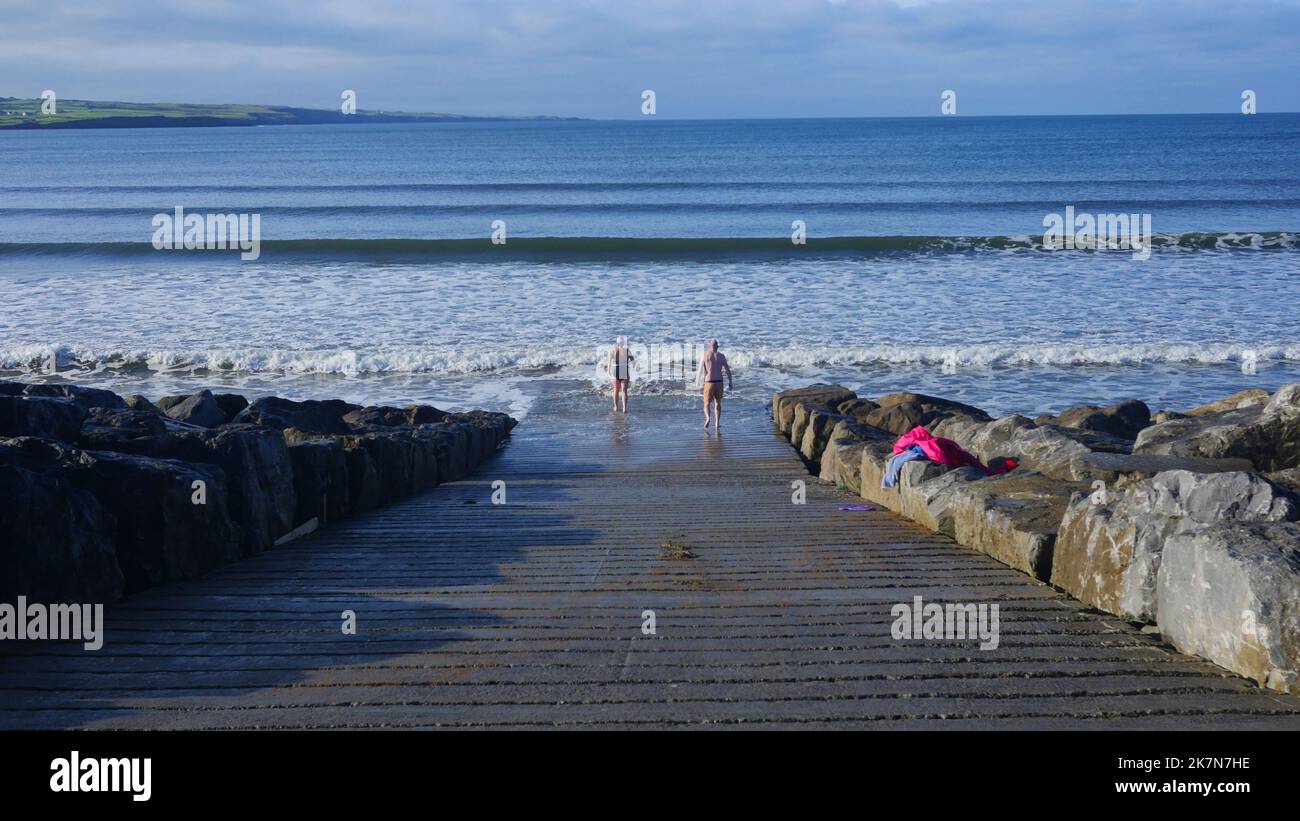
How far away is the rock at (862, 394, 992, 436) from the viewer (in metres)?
14.7

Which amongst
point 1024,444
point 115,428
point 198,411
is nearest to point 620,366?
point 198,411

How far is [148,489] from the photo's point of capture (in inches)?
279

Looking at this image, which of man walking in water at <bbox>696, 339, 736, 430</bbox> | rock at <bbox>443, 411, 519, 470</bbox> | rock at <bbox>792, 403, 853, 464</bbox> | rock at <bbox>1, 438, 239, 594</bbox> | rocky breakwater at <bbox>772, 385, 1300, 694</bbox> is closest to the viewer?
rocky breakwater at <bbox>772, 385, 1300, 694</bbox>

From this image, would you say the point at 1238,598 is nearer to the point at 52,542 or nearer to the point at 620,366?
the point at 52,542

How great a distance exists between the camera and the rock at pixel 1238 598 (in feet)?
16.0

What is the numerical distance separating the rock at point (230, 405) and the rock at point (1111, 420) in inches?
390

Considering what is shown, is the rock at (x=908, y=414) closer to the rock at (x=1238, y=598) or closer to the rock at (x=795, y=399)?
the rock at (x=795, y=399)

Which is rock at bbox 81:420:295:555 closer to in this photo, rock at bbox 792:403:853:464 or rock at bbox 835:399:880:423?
rock at bbox 792:403:853:464

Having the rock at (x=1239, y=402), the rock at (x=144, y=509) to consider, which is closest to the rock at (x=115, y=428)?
the rock at (x=144, y=509)

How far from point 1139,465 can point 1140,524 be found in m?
2.92

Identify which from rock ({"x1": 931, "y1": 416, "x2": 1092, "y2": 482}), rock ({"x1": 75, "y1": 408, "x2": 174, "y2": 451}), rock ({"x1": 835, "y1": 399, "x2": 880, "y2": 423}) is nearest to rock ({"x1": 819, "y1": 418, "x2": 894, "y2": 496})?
rock ({"x1": 931, "y1": 416, "x2": 1092, "y2": 482})

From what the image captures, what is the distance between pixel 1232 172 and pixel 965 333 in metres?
52.5

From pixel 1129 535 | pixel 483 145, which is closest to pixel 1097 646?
pixel 1129 535
